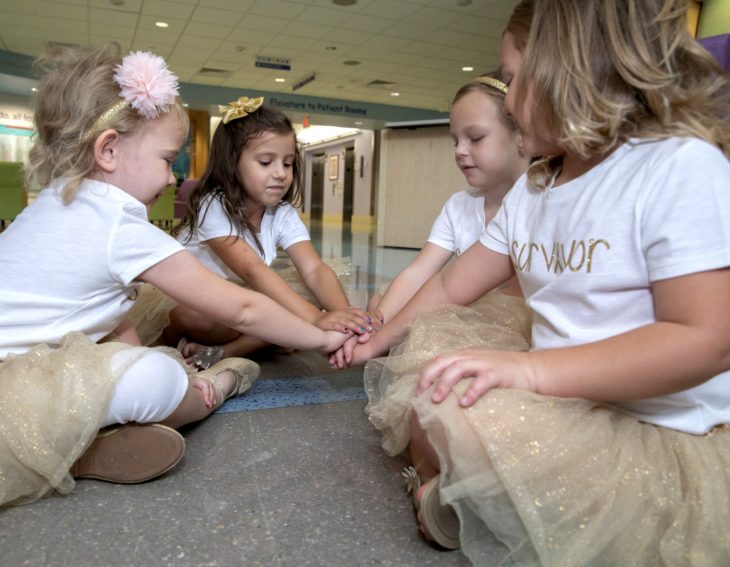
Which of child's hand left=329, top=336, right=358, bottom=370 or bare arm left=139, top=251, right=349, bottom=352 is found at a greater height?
bare arm left=139, top=251, right=349, bottom=352

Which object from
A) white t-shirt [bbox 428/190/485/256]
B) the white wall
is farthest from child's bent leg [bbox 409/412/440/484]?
the white wall

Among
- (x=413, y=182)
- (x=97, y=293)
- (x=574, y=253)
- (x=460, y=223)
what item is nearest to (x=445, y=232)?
(x=460, y=223)

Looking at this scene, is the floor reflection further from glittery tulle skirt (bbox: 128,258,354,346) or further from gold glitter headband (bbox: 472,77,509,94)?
gold glitter headband (bbox: 472,77,509,94)

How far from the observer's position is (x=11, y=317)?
33.8 inches

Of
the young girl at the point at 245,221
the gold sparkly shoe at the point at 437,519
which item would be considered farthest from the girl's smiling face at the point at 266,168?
the gold sparkly shoe at the point at 437,519

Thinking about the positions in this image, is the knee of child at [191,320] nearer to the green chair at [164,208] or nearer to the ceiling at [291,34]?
the ceiling at [291,34]

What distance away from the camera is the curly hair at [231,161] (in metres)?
1.54

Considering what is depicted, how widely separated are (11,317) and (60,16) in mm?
7549

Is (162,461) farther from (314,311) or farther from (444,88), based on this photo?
(444,88)

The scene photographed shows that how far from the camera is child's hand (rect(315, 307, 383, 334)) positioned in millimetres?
1145

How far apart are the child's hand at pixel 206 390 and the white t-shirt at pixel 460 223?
67 centimetres

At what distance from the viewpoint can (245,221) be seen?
1.51m

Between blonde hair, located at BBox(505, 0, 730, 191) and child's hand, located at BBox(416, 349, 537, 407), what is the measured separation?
0.89 ft

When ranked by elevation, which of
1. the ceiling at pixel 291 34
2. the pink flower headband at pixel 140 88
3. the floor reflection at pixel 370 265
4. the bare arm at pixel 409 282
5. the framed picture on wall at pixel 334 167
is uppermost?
the ceiling at pixel 291 34
